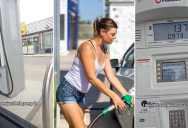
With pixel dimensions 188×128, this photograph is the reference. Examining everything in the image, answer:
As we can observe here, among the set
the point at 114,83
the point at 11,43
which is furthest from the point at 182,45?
the point at 11,43

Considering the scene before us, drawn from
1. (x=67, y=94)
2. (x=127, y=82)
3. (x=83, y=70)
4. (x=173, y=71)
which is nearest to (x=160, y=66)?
(x=173, y=71)

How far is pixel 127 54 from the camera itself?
11.4ft

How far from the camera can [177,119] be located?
1.75 m

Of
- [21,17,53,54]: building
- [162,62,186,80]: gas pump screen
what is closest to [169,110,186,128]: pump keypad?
[162,62,186,80]: gas pump screen

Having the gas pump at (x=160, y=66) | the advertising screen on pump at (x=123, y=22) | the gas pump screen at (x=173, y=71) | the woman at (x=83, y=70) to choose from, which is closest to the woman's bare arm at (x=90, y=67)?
the woman at (x=83, y=70)

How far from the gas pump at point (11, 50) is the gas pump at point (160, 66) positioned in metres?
1.23

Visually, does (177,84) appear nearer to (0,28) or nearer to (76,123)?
(76,123)

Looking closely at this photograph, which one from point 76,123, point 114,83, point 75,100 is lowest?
point 76,123

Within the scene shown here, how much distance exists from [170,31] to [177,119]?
654 mm

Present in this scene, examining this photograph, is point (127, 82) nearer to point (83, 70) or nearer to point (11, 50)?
point (83, 70)

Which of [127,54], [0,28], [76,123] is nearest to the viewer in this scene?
[76,123]

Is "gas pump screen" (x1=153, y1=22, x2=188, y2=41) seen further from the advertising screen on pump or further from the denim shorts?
the advertising screen on pump

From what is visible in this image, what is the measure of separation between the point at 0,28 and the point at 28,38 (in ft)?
1.01


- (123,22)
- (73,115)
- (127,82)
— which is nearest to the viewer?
(73,115)
